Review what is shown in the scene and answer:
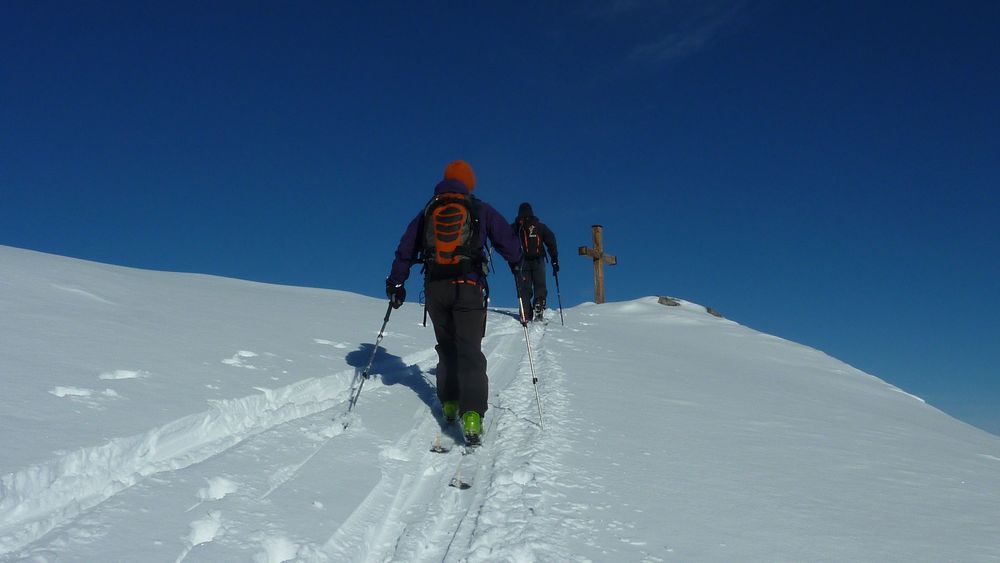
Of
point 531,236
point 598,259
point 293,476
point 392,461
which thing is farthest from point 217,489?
point 598,259

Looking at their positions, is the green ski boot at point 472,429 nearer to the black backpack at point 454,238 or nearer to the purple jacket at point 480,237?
the black backpack at point 454,238

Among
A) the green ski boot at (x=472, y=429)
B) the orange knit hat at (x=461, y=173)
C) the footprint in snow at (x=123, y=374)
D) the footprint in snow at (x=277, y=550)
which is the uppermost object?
the orange knit hat at (x=461, y=173)

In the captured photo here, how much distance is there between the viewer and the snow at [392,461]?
2.65m

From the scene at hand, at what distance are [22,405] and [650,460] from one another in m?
3.45

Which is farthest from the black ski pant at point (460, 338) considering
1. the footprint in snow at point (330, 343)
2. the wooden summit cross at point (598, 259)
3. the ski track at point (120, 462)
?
the wooden summit cross at point (598, 259)

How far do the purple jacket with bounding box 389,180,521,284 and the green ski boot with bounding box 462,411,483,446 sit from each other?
124 centimetres

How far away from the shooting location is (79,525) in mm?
2400

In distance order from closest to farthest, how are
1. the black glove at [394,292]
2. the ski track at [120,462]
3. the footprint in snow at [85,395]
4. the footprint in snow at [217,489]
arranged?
the ski track at [120,462] < the footprint in snow at [217,489] < the footprint in snow at [85,395] < the black glove at [394,292]

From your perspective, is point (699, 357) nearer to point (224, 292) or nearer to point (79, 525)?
point (224, 292)

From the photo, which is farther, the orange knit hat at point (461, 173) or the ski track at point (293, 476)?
the orange knit hat at point (461, 173)

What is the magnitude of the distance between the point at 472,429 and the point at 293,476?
4.13 ft

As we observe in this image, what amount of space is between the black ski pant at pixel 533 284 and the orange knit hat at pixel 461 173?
20.8 ft

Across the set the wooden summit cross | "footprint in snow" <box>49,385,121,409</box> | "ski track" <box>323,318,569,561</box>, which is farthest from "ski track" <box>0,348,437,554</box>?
the wooden summit cross

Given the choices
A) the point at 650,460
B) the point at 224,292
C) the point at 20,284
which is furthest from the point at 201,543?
the point at 224,292
